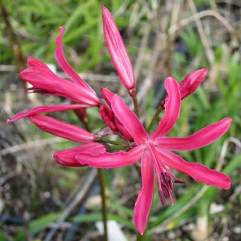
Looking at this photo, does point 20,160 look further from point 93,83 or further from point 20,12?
point 20,12

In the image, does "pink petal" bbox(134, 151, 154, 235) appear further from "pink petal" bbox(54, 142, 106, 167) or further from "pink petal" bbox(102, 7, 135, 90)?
"pink petal" bbox(102, 7, 135, 90)

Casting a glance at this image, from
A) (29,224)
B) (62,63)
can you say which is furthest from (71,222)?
(62,63)

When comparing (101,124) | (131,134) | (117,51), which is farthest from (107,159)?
(101,124)

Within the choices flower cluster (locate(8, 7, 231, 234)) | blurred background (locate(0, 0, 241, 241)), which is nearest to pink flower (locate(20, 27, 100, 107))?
flower cluster (locate(8, 7, 231, 234))

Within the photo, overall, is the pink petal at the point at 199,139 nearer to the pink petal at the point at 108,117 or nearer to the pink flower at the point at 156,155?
the pink flower at the point at 156,155

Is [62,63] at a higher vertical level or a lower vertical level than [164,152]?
higher

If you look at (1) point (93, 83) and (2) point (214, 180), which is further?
(1) point (93, 83)
